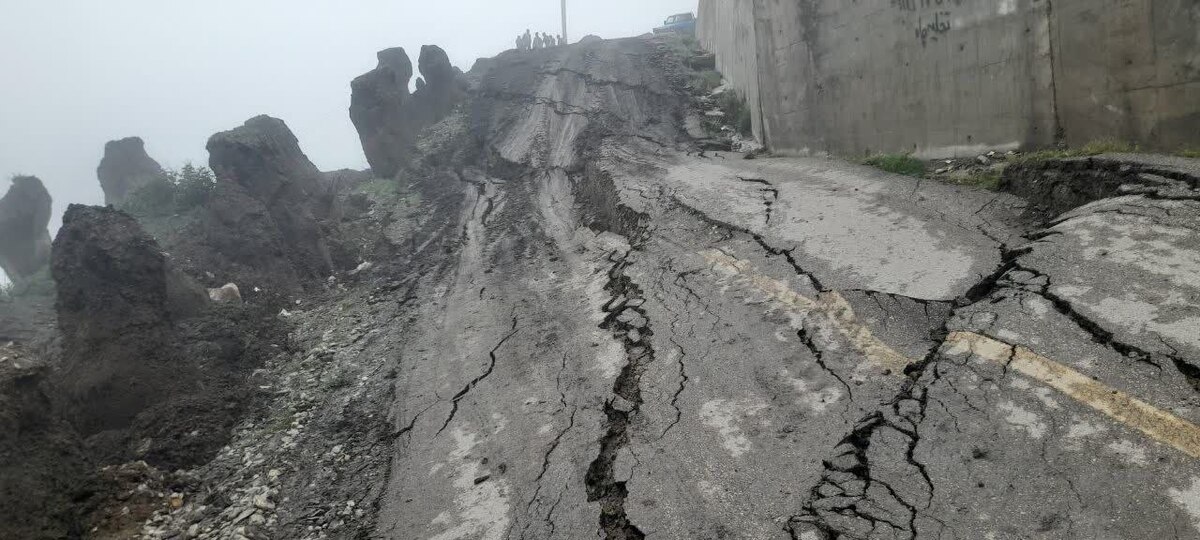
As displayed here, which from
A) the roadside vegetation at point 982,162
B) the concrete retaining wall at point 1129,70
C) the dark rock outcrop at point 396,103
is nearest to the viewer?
the concrete retaining wall at point 1129,70

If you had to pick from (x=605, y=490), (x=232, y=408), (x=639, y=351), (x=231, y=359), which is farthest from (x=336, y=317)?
(x=605, y=490)

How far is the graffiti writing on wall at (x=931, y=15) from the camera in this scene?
8164 millimetres

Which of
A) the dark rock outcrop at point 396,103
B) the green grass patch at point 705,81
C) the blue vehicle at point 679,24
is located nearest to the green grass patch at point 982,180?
the green grass patch at point 705,81

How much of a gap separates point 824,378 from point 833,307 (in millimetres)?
1036

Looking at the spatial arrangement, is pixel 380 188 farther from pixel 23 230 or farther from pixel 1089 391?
pixel 1089 391

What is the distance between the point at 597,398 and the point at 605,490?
3.90 ft

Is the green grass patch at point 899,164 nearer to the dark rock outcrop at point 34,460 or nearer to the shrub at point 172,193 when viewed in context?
the dark rock outcrop at point 34,460

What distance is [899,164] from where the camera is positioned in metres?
8.73

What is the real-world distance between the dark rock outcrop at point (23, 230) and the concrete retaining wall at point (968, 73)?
2004 cm

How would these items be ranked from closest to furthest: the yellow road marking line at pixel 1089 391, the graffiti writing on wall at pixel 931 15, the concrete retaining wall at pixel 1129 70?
the yellow road marking line at pixel 1089 391
the concrete retaining wall at pixel 1129 70
the graffiti writing on wall at pixel 931 15

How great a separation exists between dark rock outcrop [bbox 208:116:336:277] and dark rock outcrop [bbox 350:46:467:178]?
12.1ft

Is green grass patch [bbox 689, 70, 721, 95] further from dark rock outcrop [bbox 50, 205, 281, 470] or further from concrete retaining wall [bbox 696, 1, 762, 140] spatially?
dark rock outcrop [bbox 50, 205, 281, 470]

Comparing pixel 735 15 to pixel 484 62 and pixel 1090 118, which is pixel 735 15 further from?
pixel 484 62

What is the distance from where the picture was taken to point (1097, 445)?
332 centimetres
